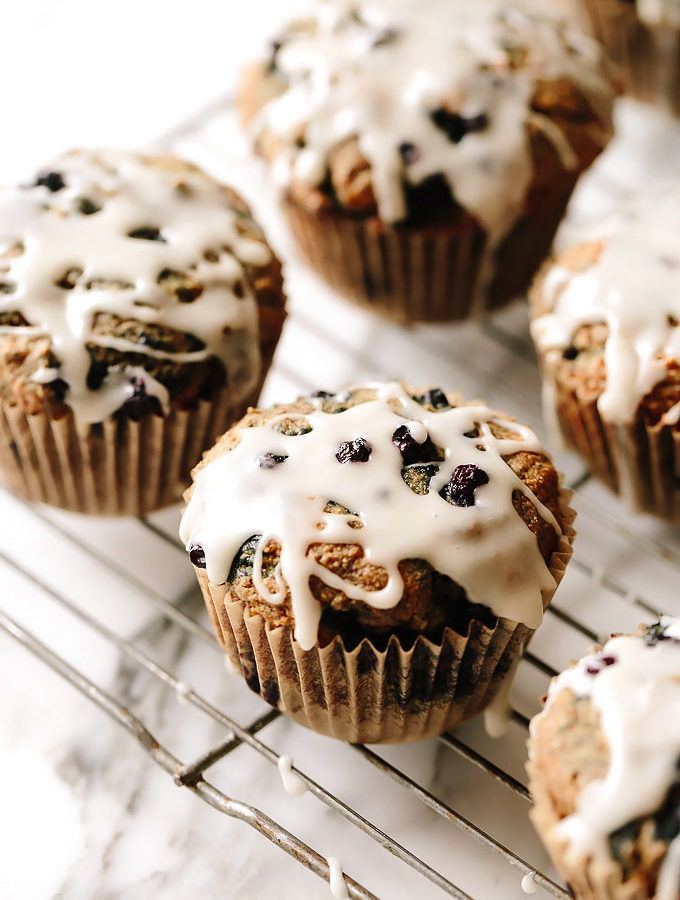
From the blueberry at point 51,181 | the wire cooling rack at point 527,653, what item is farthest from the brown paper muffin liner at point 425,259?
the blueberry at point 51,181

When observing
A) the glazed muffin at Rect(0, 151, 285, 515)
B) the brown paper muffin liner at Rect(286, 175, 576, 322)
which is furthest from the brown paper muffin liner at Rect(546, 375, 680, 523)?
the glazed muffin at Rect(0, 151, 285, 515)

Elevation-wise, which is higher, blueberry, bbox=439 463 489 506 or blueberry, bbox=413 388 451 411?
blueberry, bbox=439 463 489 506

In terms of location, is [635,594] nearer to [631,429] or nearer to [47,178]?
[631,429]

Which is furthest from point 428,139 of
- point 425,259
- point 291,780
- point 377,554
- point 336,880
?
point 336,880

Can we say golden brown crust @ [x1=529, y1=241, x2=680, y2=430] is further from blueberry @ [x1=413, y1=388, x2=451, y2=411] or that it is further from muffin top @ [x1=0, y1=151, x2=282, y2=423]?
muffin top @ [x1=0, y1=151, x2=282, y2=423]

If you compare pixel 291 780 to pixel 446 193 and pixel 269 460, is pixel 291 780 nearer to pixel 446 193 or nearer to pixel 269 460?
→ pixel 269 460

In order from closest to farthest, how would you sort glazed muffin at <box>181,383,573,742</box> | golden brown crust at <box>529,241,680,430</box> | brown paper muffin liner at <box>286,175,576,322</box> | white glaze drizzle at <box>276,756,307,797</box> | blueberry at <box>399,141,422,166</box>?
1. glazed muffin at <box>181,383,573,742</box>
2. white glaze drizzle at <box>276,756,307,797</box>
3. golden brown crust at <box>529,241,680,430</box>
4. blueberry at <box>399,141,422,166</box>
5. brown paper muffin liner at <box>286,175,576,322</box>

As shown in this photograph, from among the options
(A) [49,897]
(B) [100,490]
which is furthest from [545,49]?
(A) [49,897]

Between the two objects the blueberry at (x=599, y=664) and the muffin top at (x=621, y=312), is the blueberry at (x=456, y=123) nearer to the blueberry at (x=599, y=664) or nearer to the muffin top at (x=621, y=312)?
the muffin top at (x=621, y=312)
